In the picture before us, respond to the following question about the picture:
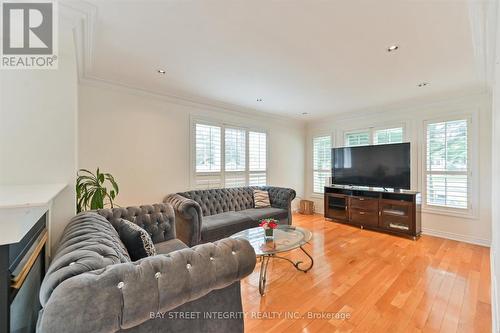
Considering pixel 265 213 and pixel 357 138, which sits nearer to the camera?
pixel 265 213

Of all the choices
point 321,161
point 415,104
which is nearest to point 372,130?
point 415,104

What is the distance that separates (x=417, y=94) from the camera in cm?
385

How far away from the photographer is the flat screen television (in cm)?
417

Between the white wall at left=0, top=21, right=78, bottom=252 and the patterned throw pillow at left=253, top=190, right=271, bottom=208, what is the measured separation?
3.05 metres

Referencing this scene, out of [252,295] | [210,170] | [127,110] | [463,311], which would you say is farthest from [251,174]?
[463,311]

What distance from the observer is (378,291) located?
227 centimetres

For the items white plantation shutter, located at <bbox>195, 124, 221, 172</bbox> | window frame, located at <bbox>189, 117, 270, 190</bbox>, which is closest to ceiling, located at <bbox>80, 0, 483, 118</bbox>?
window frame, located at <bbox>189, 117, 270, 190</bbox>

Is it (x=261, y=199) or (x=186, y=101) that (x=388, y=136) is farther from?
(x=186, y=101)

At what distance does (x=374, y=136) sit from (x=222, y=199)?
3526 millimetres

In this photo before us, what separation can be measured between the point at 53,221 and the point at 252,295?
6.04 feet

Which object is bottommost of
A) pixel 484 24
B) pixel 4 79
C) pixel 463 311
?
pixel 463 311

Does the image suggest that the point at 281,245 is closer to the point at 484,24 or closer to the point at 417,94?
the point at 484,24

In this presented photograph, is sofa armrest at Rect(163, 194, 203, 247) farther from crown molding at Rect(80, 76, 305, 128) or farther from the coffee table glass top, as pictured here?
crown molding at Rect(80, 76, 305, 128)

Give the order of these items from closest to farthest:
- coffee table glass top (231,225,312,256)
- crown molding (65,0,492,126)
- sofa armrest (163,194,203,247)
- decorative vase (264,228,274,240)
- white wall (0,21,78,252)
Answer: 1. white wall (0,21,78,252)
2. crown molding (65,0,492,126)
3. coffee table glass top (231,225,312,256)
4. decorative vase (264,228,274,240)
5. sofa armrest (163,194,203,247)
